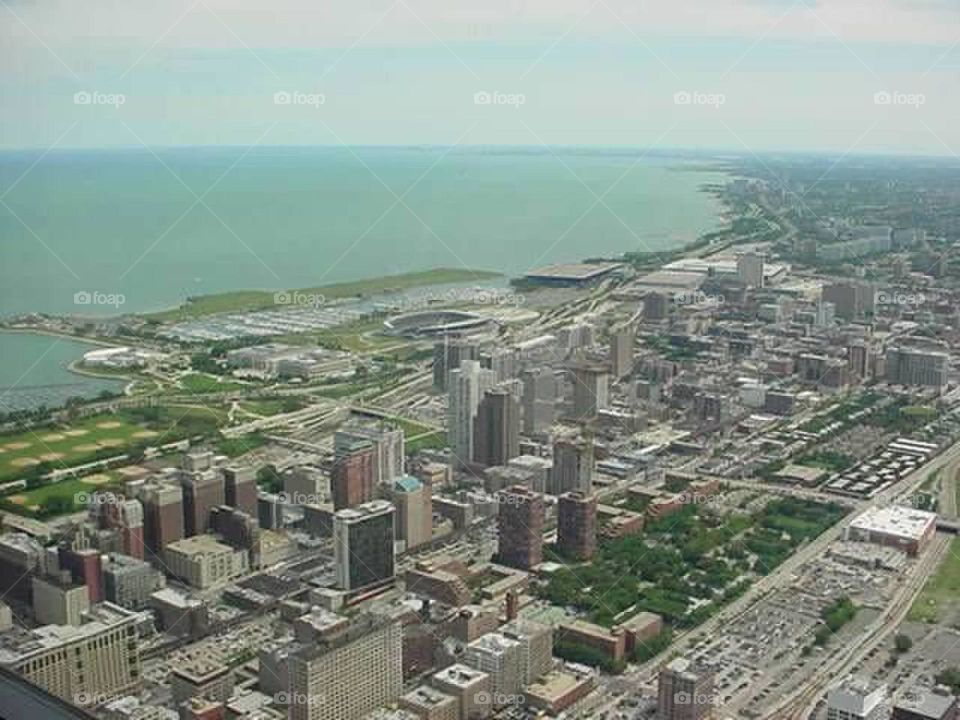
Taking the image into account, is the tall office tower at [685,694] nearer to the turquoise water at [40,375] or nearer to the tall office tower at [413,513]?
the tall office tower at [413,513]

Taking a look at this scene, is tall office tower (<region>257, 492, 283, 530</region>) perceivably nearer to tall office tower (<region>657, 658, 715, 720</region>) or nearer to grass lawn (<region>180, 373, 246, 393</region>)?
grass lawn (<region>180, 373, 246, 393</region>)

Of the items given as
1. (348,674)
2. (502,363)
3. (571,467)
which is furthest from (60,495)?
(502,363)

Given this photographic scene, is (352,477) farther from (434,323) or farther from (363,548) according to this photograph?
(434,323)

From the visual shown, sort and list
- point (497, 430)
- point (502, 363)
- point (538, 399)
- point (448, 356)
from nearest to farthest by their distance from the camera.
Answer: point (497, 430) < point (538, 399) < point (502, 363) < point (448, 356)

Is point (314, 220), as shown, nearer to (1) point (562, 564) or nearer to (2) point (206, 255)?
(2) point (206, 255)

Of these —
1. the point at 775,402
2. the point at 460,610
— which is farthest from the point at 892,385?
the point at 460,610

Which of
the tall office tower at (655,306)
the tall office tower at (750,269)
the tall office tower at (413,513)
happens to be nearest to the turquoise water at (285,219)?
the tall office tower at (750,269)
